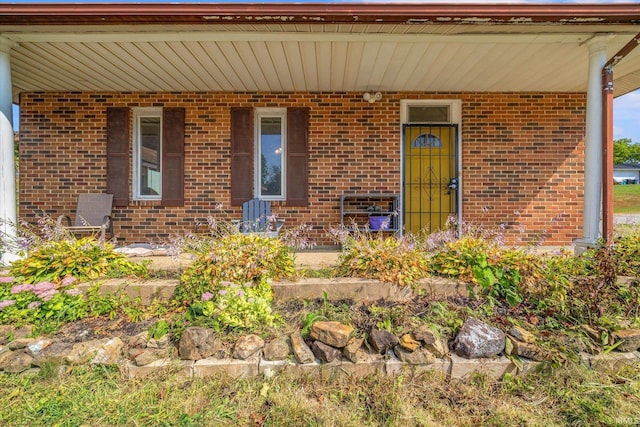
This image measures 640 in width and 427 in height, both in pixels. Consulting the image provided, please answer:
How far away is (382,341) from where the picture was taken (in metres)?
2.02

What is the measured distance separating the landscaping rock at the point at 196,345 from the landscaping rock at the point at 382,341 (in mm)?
886

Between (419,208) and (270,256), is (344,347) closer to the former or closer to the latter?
(270,256)

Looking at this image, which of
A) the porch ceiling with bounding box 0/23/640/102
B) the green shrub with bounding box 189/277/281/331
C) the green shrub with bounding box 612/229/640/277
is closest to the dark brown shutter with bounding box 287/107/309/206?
the porch ceiling with bounding box 0/23/640/102

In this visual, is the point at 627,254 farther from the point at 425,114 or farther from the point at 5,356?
the point at 5,356

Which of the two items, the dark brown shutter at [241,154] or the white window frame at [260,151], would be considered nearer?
the dark brown shutter at [241,154]

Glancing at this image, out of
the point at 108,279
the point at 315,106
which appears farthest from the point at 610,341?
the point at 315,106

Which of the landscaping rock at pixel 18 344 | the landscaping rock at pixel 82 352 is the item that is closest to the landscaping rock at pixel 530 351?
the landscaping rock at pixel 82 352

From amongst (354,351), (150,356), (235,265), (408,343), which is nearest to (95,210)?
(235,265)

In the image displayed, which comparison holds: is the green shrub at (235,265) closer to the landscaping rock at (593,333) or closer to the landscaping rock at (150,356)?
the landscaping rock at (150,356)

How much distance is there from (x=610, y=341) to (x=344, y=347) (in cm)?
156

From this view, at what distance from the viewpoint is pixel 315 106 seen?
5219 mm

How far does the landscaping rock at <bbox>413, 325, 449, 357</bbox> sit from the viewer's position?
2.01 metres

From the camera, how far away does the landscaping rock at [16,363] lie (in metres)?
1.93

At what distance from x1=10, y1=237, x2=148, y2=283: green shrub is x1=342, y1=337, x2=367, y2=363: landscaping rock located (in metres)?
1.66
